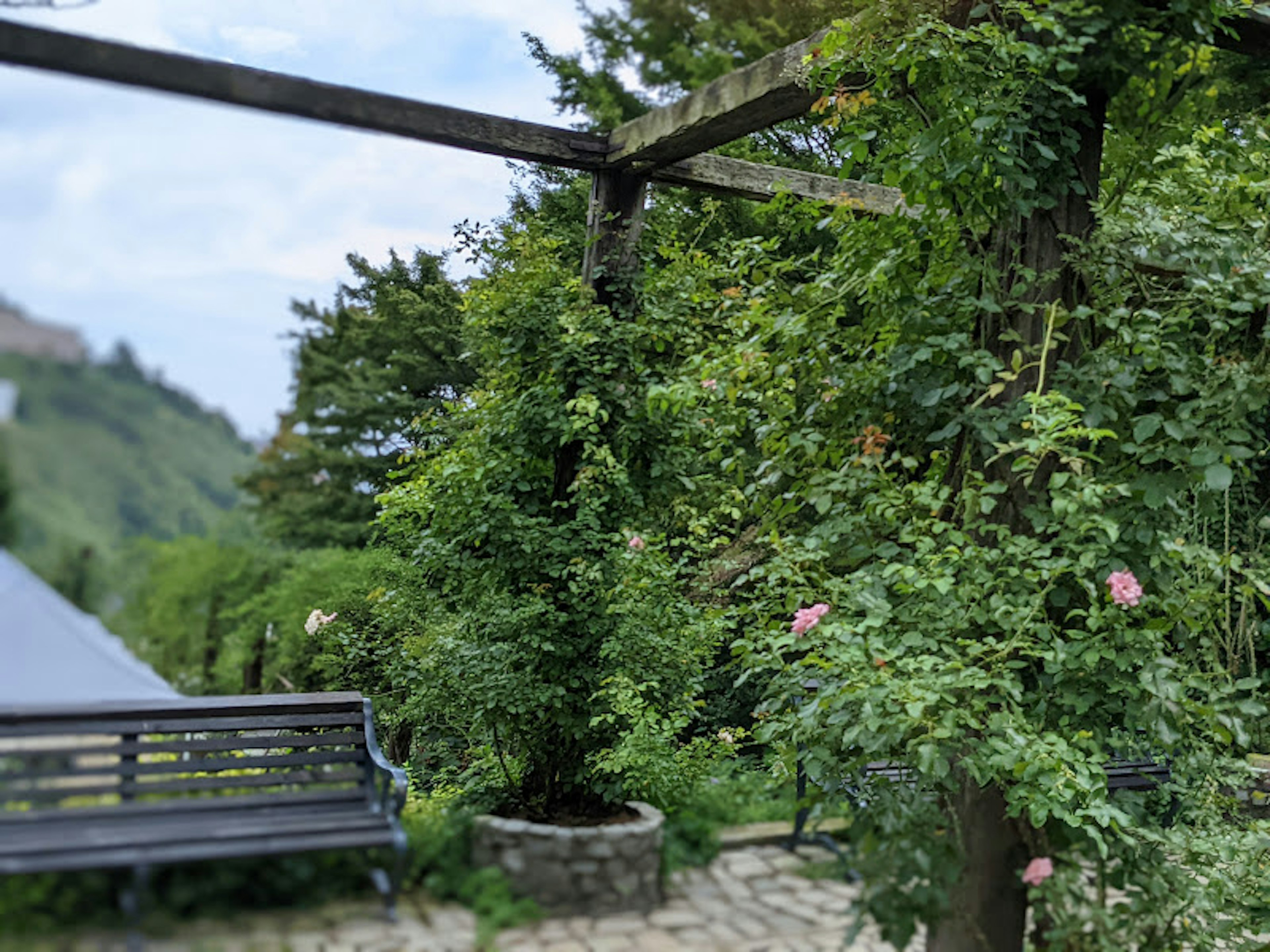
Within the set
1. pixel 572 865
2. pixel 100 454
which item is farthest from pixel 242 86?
pixel 572 865

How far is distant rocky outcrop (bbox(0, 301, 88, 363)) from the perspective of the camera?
1962 millimetres

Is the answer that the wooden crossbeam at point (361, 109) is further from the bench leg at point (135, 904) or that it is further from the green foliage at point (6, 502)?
the bench leg at point (135, 904)

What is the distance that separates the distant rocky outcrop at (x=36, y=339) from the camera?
1962mm

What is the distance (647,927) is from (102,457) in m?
1.49

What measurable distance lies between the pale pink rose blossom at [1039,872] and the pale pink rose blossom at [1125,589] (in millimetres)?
703

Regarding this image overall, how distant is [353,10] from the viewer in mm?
3205

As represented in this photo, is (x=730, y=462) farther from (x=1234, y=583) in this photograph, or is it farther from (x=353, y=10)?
(x=1234, y=583)

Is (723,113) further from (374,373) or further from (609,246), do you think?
(374,373)

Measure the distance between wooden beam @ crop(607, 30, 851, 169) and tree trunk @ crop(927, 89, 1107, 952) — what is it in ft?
2.42

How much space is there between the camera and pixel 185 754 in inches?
102

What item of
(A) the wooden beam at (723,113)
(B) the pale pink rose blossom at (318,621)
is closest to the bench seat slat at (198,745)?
(B) the pale pink rose blossom at (318,621)

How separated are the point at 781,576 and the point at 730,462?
1.24ft

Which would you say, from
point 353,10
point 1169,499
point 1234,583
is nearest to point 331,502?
point 353,10

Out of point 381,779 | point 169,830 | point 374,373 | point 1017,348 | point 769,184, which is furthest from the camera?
point 374,373
